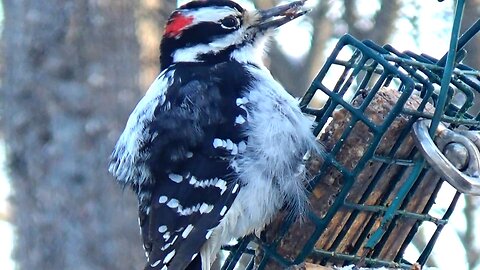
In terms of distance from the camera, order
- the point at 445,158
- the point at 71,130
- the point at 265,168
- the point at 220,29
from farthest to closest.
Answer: the point at 71,130 < the point at 220,29 < the point at 265,168 < the point at 445,158

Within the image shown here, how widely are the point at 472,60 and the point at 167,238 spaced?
4.15 metres

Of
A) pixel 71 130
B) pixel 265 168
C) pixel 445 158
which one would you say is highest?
pixel 445 158

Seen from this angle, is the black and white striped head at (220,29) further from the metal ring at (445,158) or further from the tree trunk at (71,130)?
the tree trunk at (71,130)

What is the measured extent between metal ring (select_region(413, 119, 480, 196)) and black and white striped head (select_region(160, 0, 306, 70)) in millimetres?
823

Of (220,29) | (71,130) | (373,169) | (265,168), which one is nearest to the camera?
(373,169)

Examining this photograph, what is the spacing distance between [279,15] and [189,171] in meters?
0.75

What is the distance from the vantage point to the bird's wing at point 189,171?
3.38 metres

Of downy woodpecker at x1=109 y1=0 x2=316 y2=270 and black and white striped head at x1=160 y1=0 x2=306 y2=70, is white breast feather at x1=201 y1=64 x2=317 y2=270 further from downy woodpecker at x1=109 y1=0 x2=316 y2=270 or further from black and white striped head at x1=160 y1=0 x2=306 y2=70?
black and white striped head at x1=160 y1=0 x2=306 y2=70

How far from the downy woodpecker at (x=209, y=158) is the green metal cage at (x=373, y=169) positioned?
0.09 m

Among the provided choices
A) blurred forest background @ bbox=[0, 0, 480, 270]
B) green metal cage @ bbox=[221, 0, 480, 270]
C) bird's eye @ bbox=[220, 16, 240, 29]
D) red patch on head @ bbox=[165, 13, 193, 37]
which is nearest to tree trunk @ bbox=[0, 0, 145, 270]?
blurred forest background @ bbox=[0, 0, 480, 270]

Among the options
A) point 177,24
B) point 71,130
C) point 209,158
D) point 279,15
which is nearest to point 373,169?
point 209,158

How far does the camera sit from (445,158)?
121 inches

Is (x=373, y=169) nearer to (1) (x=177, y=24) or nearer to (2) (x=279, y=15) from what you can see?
(2) (x=279, y=15)

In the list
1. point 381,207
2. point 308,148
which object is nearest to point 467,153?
point 381,207
